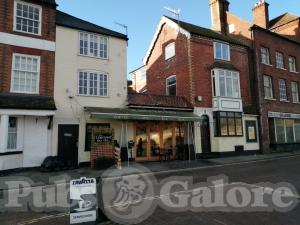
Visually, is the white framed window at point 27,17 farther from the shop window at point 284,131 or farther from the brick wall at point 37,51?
the shop window at point 284,131

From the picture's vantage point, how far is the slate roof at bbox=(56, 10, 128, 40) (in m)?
16.9

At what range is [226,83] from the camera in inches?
866

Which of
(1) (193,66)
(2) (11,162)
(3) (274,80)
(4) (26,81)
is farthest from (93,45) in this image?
(3) (274,80)

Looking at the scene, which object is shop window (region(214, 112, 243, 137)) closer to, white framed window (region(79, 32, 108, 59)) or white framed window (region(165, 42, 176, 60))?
white framed window (region(165, 42, 176, 60))

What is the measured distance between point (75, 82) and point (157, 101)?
5.96 metres

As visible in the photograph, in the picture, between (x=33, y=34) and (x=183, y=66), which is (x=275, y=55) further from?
(x=33, y=34)

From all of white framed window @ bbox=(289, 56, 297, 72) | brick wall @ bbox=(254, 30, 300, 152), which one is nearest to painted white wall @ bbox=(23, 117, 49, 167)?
brick wall @ bbox=(254, 30, 300, 152)

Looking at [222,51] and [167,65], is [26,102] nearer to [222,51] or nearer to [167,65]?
[167,65]

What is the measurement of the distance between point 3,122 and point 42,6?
7320 mm

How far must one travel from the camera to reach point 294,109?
1091 inches

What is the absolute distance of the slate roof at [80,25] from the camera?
16.9 metres

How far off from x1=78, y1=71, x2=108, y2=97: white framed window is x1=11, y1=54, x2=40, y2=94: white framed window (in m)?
2.60

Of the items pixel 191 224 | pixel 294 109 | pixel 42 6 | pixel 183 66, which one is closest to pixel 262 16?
pixel 294 109

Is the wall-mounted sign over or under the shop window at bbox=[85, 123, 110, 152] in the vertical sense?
over
